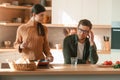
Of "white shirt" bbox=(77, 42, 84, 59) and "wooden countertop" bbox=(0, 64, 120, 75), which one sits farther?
"white shirt" bbox=(77, 42, 84, 59)

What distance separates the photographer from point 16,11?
629cm

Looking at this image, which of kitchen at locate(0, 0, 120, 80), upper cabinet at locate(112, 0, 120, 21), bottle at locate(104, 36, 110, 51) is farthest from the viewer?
bottle at locate(104, 36, 110, 51)

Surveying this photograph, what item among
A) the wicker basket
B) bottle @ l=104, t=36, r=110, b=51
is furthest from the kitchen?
the wicker basket

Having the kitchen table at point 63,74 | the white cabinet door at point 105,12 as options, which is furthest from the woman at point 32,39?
the white cabinet door at point 105,12

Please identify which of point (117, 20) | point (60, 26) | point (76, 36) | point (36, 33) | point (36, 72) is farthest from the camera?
point (60, 26)

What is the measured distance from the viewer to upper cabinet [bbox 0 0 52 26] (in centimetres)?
590

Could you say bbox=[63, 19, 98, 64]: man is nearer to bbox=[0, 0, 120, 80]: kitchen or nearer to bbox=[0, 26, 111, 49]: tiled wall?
bbox=[0, 0, 120, 80]: kitchen

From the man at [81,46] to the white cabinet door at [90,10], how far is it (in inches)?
71.6

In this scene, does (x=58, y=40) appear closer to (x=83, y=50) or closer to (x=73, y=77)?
(x=83, y=50)

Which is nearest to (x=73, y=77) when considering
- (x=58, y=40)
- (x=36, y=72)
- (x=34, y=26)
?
(x=36, y=72)

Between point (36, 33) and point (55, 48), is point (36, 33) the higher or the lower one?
the higher one

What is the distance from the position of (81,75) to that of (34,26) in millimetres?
1471

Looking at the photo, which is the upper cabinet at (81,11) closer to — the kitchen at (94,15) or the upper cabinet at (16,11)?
the kitchen at (94,15)

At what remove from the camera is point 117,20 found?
17.9 ft
